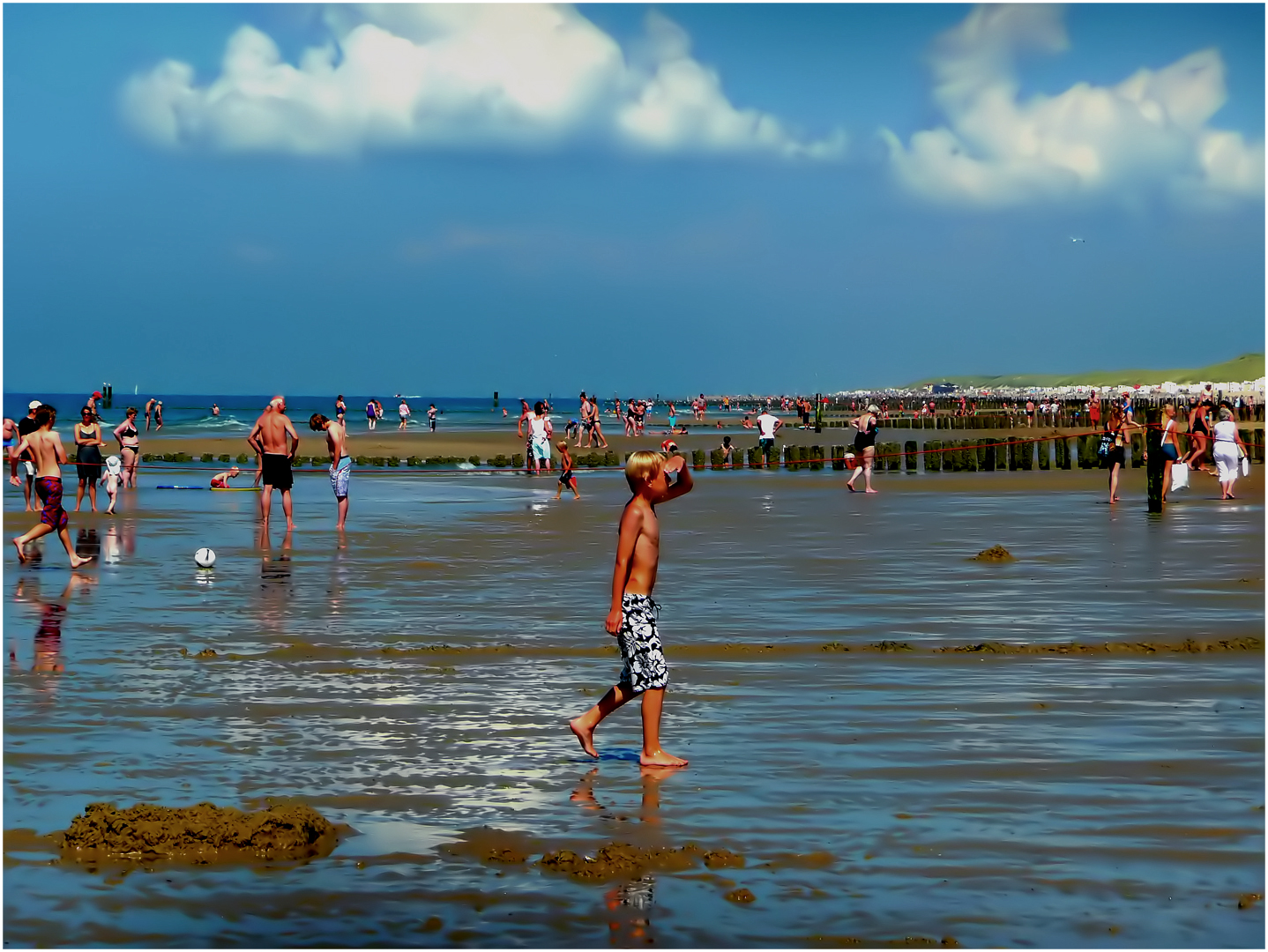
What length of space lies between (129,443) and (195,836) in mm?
27539

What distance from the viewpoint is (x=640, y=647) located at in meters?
8.74

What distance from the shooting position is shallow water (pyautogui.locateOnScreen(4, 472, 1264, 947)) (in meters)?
6.18

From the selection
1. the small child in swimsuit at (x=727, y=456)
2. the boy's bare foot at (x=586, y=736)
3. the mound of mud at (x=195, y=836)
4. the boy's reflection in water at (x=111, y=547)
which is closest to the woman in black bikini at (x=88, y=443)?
the boy's reflection in water at (x=111, y=547)

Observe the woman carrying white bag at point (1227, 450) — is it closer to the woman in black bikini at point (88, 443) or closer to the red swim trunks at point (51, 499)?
the woman in black bikini at point (88, 443)

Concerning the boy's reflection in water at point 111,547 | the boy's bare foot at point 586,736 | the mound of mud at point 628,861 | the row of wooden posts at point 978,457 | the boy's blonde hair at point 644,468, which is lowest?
the mound of mud at point 628,861

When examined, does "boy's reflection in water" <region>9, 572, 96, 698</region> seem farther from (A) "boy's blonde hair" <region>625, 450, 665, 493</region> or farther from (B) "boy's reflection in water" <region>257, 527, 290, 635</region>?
(A) "boy's blonde hair" <region>625, 450, 665, 493</region>

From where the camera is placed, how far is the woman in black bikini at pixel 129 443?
105 ft

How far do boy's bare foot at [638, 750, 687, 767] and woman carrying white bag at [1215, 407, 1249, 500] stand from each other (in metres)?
22.0

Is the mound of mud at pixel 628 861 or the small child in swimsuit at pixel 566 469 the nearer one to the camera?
the mound of mud at pixel 628 861

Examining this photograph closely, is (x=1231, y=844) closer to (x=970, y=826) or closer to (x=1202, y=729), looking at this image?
(x=970, y=826)

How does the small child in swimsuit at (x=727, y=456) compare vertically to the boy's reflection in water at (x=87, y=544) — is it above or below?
above

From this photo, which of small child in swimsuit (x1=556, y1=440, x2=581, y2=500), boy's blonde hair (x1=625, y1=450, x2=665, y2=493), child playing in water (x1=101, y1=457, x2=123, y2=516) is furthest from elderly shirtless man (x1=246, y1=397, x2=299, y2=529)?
boy's blonde hair (x1=625, y1=450, x2=665, y2=493)

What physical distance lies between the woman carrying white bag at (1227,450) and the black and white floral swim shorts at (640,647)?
2177 cm

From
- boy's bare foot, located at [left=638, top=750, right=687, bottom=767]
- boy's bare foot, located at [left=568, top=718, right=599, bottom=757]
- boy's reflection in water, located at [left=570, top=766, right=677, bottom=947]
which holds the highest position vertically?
boy's bare foot, located at [left=568, top=718, right=599, bottom=757]
